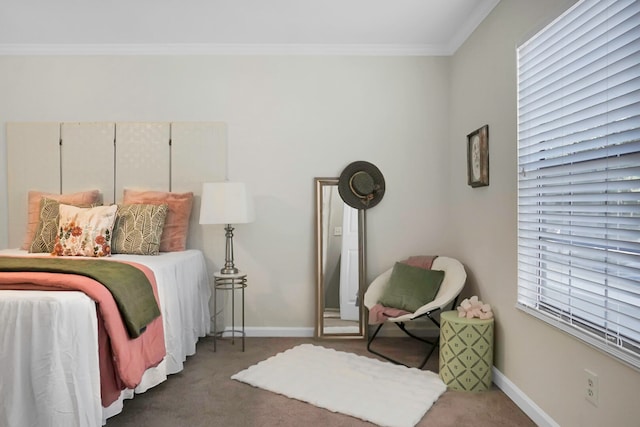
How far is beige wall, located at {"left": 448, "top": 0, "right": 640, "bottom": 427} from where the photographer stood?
71.8 inches

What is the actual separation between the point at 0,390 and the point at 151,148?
2.38 metres

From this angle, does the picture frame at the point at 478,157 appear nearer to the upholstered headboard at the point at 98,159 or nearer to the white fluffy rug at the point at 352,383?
the white fluffy rug at the point at 352,383

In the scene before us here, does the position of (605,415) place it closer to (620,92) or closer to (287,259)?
(620,92)

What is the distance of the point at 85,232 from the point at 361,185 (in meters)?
2.20

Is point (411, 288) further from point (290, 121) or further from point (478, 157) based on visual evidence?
point (290, 121)

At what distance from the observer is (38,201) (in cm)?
370

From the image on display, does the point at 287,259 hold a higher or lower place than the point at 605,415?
higher

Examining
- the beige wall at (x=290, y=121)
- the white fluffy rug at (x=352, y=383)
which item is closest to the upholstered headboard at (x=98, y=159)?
the beige wall at (x=290, y=121)

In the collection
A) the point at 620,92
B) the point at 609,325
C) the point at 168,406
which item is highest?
the point at 620,92

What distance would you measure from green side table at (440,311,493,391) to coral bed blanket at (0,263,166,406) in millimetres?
1854

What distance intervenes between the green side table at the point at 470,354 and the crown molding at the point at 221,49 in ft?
7.81

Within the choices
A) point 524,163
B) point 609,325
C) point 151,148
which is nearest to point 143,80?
point 151,148

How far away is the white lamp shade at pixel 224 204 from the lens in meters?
3.35

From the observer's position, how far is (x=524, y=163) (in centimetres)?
244
